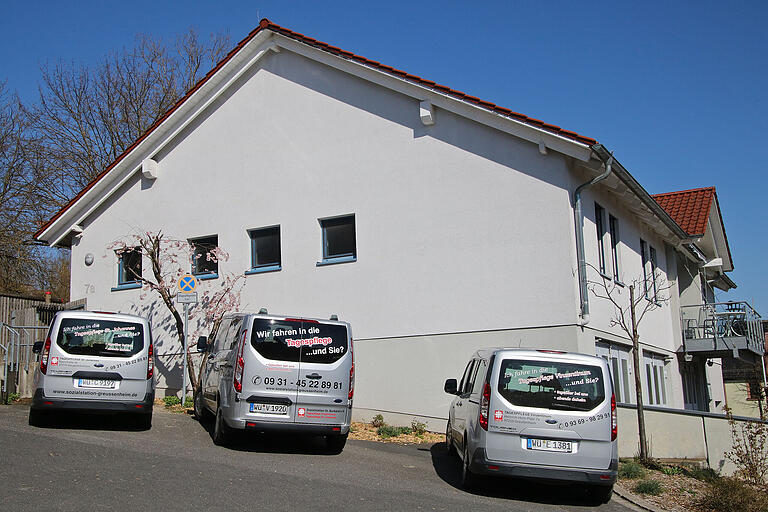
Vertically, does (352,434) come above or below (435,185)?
below

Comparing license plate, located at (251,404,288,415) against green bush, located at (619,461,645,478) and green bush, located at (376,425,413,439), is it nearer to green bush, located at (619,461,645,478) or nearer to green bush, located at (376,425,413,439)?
green bush, located at (376,425,413,439)

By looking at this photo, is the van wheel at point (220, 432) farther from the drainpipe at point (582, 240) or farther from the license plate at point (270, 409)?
the drainpipe at point (582, 240)

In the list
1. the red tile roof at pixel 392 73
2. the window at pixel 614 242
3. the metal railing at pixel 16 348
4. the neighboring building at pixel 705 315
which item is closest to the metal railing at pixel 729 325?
the neighboring building at pixel 705 315

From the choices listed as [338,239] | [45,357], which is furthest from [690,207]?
[45,357]

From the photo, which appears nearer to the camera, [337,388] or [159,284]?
[337,388]

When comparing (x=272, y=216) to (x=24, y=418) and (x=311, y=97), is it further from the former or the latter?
(x=24, y=418)

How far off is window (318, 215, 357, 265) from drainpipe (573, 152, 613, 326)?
4996 mm

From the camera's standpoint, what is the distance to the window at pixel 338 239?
17484 millimetres

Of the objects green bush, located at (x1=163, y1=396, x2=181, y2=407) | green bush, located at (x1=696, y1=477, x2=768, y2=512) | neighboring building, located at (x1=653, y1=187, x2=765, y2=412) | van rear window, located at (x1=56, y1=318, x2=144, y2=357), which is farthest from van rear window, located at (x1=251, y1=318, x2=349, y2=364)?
neighboring building, located at (x1=653, y1=187, x2=765, y2=412)

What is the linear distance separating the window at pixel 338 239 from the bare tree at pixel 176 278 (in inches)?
96.4

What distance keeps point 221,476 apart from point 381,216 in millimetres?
8640

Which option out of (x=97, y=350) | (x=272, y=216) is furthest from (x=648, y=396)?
(x=97, y=350)

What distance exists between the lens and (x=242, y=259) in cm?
1870

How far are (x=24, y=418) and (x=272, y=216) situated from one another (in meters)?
7.09
